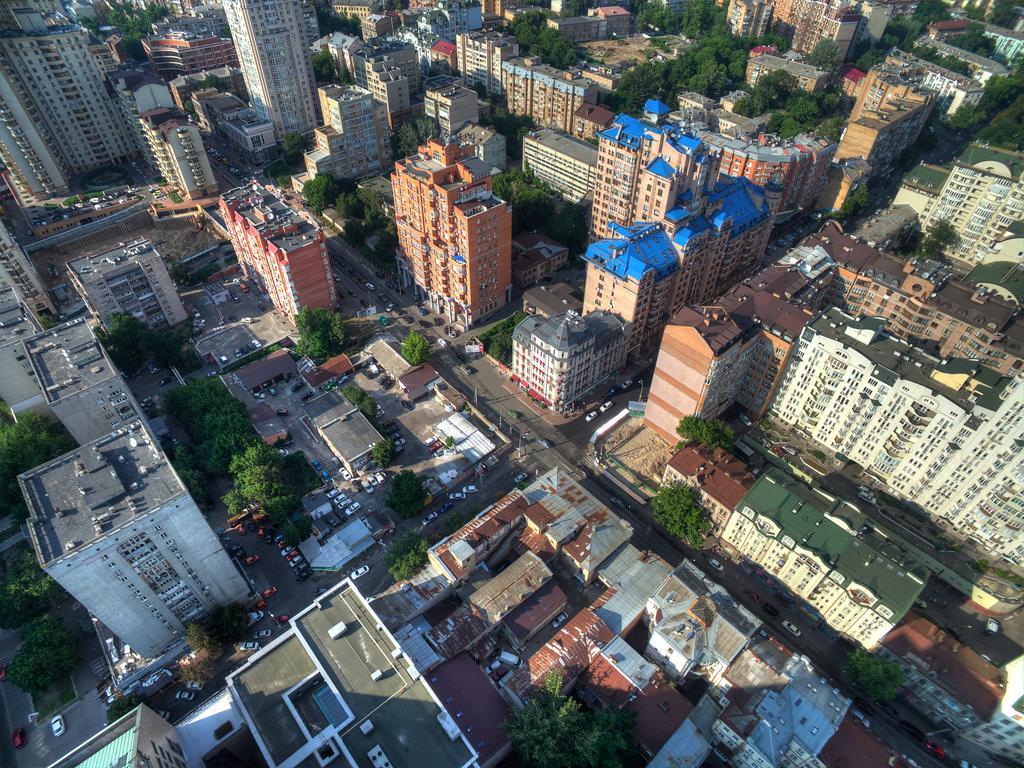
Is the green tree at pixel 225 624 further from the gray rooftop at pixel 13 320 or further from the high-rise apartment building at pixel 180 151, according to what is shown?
the high-rise apartment building at pixel 180 151

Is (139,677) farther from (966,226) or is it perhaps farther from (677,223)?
(966,226)

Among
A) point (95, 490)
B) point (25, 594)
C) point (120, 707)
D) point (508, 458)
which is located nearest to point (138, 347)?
point (25, 594)

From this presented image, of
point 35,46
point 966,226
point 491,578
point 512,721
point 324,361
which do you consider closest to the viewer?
point 512,721

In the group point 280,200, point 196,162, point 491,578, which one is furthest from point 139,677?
point 196,162

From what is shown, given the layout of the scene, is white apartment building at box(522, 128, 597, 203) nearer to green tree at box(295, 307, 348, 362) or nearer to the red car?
green tree at box(295, 307, 348, 362)

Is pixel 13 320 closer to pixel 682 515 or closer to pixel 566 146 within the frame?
pixel 682 515
